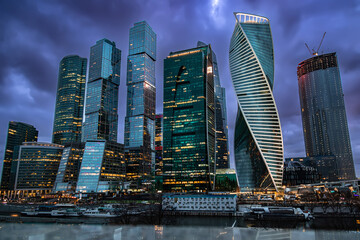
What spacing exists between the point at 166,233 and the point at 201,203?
46100 mm

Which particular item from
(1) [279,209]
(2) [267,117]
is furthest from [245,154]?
(1) [279,209]

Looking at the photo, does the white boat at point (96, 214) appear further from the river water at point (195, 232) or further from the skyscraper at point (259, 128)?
the skyscraper at point (259, 128)

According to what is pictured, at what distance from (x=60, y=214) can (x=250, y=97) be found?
145653mm

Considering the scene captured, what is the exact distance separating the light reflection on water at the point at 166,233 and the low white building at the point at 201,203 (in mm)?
33038

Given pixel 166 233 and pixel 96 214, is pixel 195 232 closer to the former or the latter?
pixel 166 233

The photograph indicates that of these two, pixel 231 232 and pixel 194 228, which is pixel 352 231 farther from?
pixel 194 228

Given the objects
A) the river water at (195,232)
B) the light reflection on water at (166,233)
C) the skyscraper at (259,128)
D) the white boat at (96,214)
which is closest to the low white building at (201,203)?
the white boat at (96,214)

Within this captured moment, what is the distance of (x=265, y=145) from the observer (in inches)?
7249

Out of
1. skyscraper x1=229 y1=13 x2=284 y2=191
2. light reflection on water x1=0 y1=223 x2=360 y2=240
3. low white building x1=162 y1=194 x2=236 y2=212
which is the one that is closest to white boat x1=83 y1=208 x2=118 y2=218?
low white building x1=162 y1=194 x2=236 y2=212

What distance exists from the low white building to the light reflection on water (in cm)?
3304

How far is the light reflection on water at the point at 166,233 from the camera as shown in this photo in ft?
215

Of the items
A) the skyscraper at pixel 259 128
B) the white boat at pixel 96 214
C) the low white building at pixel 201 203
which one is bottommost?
the white boat at pixel 96 214

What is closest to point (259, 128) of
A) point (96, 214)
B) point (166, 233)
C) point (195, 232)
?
point (96, 214)

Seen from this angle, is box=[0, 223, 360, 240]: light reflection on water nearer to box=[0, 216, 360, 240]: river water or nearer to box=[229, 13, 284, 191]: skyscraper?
box=[0, 216, 360, 240]: river water
